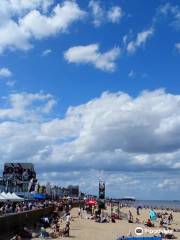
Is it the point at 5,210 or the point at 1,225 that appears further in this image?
the point at 5,210

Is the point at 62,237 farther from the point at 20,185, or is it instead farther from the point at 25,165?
the point at 25,165

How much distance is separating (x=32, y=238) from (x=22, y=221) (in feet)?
16.9

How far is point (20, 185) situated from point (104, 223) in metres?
74.0

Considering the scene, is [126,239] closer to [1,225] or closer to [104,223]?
[1,225]

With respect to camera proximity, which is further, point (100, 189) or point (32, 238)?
point (100, 189)

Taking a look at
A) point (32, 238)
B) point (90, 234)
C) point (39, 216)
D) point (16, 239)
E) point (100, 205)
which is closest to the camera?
point (16, 239)

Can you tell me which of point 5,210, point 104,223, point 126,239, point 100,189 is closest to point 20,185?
point 100,189

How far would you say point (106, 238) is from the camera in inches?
1123

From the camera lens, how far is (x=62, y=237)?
2864cm

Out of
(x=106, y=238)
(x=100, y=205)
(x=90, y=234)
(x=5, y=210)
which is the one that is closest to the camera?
(x=106, y=238)

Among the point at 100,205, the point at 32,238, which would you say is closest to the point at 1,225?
the point at 32,238

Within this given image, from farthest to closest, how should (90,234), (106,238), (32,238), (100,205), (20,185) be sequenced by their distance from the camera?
1. (20,185)
2. (100,205)
3. (90,234)
4. (106,238)
5. (32,238)

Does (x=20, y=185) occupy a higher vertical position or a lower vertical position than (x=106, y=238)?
higher

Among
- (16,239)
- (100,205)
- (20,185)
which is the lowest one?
(16,239)
